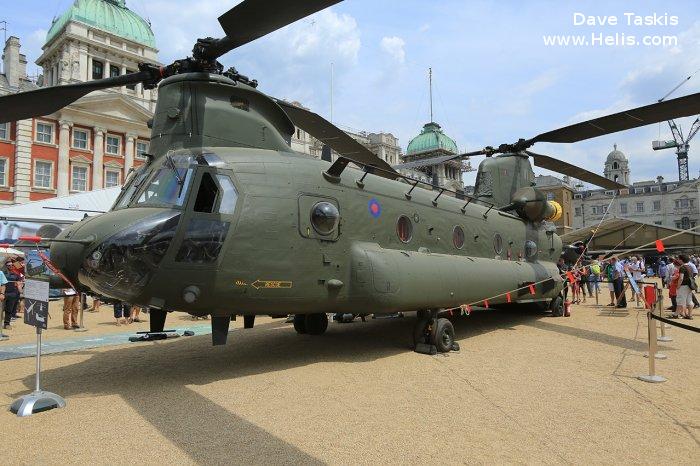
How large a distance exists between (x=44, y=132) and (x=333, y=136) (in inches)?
1538

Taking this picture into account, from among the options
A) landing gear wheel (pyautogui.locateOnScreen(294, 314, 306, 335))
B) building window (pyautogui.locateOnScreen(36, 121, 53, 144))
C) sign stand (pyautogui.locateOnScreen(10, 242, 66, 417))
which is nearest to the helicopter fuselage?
sign stand (pyautogui.locateOnScreen(10, 242, 66, 417))

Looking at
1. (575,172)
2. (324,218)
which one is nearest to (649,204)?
(575,172)

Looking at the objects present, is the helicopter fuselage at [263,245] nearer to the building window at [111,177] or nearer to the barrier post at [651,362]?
the barrier post at [651,362]

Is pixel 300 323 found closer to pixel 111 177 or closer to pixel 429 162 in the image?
pixel 429 162

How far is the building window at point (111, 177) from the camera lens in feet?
140

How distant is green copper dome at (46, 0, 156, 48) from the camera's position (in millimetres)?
46906

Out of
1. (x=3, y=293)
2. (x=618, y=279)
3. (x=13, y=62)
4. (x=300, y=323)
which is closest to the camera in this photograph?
(x=300, y=323)

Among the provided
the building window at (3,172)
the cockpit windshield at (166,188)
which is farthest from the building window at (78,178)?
the cockpit windshield at (166,188)

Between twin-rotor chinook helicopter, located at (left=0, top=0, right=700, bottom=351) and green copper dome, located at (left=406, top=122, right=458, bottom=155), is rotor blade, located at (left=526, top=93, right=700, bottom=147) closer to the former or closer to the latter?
twin-rotor chinook helicopter, located at (left=0, top=0, right=700, bottom=351)

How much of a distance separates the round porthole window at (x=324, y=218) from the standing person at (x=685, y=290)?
39.4 ft

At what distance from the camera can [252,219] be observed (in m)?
6.86

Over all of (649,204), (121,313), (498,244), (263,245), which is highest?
(649,204)

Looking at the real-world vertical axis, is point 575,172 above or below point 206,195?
Result: above

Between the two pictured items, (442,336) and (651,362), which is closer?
(651,362)
